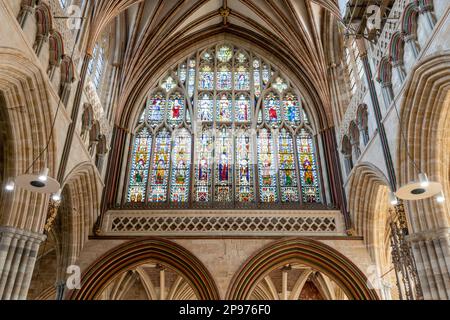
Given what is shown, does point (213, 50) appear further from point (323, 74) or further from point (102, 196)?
point (102, 196)

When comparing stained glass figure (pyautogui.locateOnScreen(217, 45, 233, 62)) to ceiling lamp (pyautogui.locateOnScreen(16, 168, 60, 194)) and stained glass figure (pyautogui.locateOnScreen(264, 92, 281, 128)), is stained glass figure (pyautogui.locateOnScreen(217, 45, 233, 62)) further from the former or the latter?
ceiling lamp (pyautogui.locateOnScreen(16, 168, 60, 194))

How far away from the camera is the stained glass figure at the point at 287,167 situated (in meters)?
16.1

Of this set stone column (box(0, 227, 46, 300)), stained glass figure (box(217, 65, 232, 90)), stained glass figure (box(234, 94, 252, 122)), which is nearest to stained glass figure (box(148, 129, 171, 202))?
stained glass figure (box(234, 94, 252, 122))

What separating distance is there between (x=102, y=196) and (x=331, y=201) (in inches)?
328

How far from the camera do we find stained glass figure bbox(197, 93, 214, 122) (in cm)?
1823

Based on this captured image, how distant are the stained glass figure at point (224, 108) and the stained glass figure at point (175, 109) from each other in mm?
1555

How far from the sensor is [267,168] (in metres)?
16.8

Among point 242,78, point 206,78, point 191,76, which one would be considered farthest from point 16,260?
point 242,78

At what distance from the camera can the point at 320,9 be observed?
57.4ft

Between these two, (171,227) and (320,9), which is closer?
(171,227)

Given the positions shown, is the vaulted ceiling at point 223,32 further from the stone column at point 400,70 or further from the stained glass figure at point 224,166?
the stone column at point 400,70

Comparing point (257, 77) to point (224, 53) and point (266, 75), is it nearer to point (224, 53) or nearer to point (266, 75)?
point (266, 75)

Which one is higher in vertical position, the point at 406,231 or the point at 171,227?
the point at 171,227
